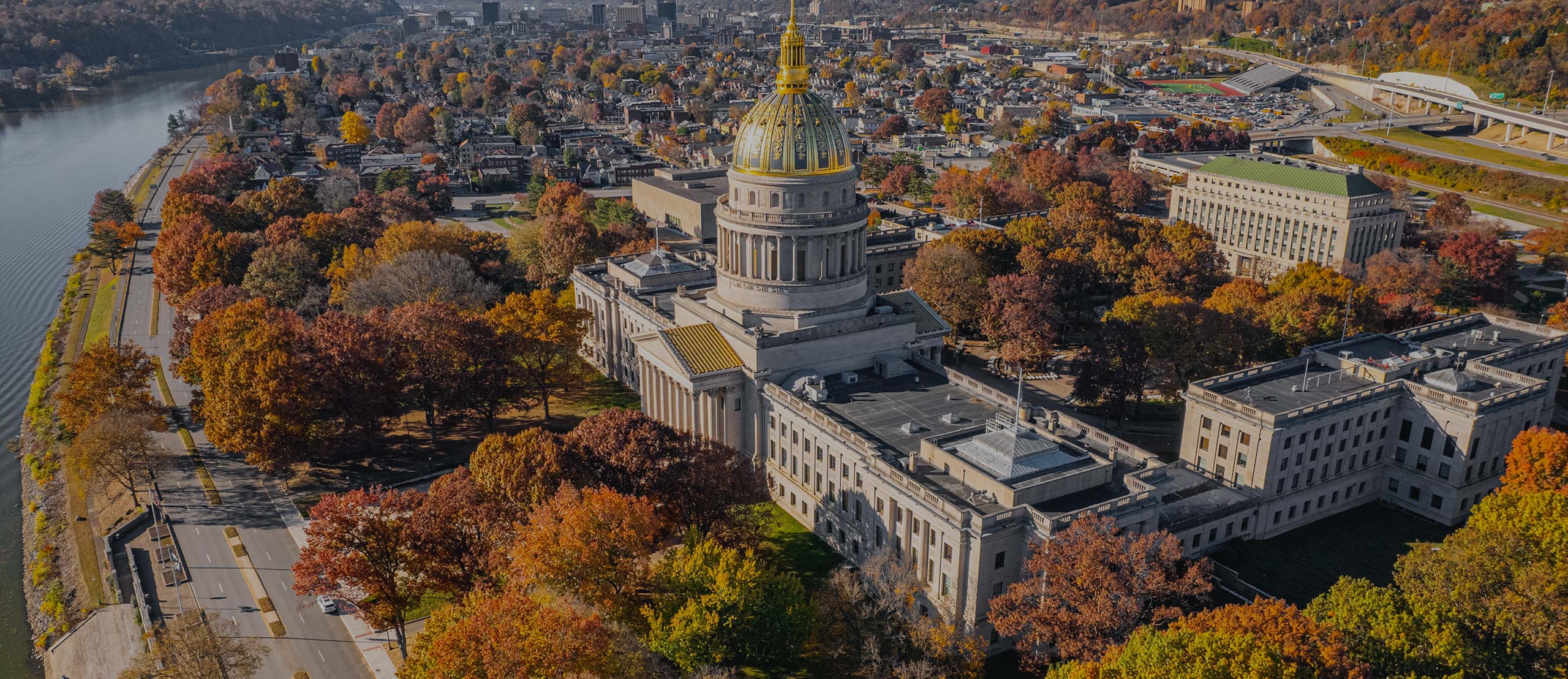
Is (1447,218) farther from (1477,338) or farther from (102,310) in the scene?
(102,310)

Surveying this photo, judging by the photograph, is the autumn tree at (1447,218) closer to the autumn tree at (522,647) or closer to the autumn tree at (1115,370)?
the autumn tree at (1115,370)

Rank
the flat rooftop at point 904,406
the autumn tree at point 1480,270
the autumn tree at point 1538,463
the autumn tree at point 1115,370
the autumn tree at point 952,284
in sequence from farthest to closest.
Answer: the autumn tree at point 1480,270, the autumn tree at point 952,284, the autumn tree at point 1115,370, the flat rooftop at point 904,406, the autumn tree at point 1538,463

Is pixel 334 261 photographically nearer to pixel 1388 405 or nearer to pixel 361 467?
pixel 361 467

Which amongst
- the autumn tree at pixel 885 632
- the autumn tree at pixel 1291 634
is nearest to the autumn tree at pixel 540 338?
the autumn tree at pixel 885 632

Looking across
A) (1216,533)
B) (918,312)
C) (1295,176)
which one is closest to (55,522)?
(918,312)

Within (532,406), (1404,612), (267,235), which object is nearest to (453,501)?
(532,406)

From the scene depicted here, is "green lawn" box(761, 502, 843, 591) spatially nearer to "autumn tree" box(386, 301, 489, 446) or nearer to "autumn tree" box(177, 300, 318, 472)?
"autumn tree" box(386, 301, 489, 446)

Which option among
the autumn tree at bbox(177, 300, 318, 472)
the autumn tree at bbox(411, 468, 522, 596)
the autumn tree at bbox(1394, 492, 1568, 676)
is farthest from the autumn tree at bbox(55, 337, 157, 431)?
the autumn tree at bbox(1394, 492, 1568, 676)
